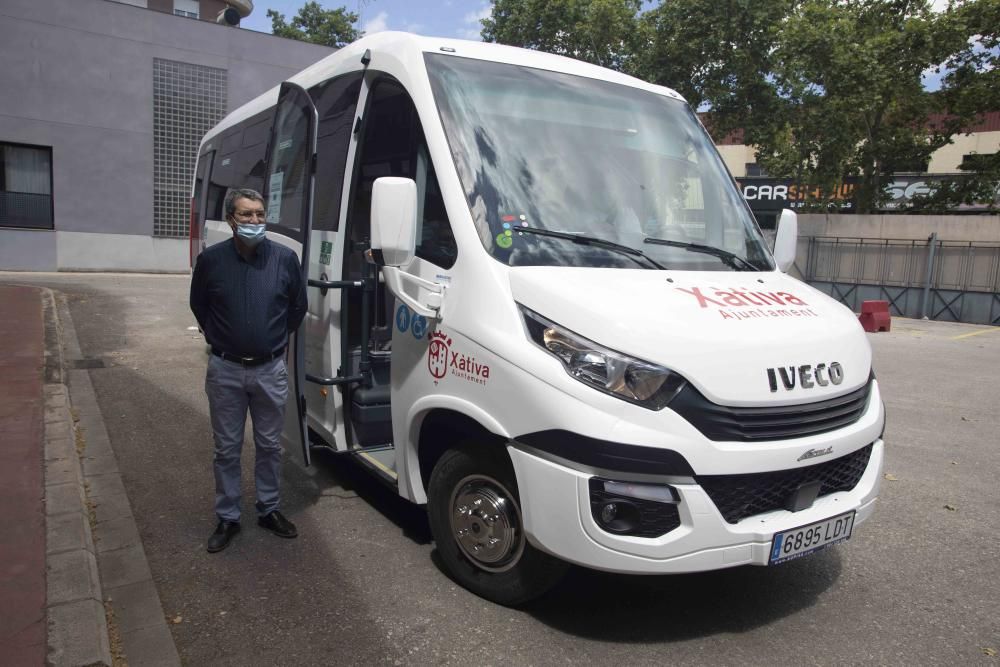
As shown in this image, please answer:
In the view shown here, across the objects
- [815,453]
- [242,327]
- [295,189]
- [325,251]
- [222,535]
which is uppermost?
[295,189]

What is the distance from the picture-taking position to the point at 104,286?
18984 mm

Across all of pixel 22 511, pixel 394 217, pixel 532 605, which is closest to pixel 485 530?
pixel 532 605

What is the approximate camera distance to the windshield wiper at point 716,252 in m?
3.86

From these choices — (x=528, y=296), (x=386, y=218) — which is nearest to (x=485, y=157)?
(x=386, y=218)

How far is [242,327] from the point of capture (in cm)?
391

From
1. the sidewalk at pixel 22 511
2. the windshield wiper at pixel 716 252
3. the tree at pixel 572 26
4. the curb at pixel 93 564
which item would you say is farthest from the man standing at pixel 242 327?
the tree at pixel 572 26

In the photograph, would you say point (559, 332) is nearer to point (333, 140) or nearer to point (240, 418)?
point (240, 418)

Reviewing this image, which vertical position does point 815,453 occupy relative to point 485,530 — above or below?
above

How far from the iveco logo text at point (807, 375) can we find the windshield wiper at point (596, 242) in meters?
0.80

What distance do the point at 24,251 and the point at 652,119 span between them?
23.6 metres

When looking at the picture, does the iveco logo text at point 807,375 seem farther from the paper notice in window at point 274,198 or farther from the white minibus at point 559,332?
the paper notice in window at point 274,198

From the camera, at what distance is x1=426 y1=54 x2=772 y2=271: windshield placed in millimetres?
3596

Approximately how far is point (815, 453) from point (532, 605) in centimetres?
144

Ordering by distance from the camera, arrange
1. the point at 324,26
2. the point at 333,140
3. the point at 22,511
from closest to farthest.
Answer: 1. the point at 22,511
2. the point at 333,140
3. the point at 324,26
